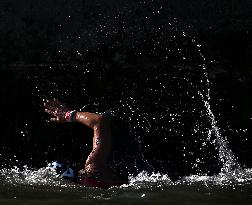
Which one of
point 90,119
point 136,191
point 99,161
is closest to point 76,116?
point 90,119

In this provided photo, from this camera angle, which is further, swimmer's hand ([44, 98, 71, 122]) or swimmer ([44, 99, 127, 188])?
swimmer's hand ([44, 98, 71, 122])

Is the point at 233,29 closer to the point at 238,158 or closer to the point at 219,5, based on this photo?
the point at 219,5

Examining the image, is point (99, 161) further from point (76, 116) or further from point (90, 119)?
point (76, 116)

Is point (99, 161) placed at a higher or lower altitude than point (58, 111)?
lower

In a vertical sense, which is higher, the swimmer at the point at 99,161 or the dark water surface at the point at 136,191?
the swimmer at the point at 99,161

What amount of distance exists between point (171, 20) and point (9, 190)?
609cm

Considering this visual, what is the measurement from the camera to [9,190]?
6.14 metres

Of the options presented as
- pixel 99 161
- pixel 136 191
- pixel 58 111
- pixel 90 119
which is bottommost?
pixel 136 191

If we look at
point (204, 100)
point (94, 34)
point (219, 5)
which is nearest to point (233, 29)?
point (219, 5)

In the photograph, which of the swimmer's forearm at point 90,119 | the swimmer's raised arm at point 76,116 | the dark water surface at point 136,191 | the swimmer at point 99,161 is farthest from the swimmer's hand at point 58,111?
the dark water surface at point 136,191

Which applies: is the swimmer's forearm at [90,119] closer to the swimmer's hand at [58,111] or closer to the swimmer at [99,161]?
the swimmer at [99,161]

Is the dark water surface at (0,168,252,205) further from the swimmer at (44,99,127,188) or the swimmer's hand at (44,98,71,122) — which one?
the swimmer's hand at (44,98,71,122)

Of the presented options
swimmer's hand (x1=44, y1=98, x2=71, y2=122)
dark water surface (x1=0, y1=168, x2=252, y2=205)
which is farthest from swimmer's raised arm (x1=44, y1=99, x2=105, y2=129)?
dark water surface (x1=0, y1=168, x2=252, y2=205)


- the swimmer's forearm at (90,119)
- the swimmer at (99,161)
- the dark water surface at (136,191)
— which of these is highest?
the swimmer's forearm at (90,119)
